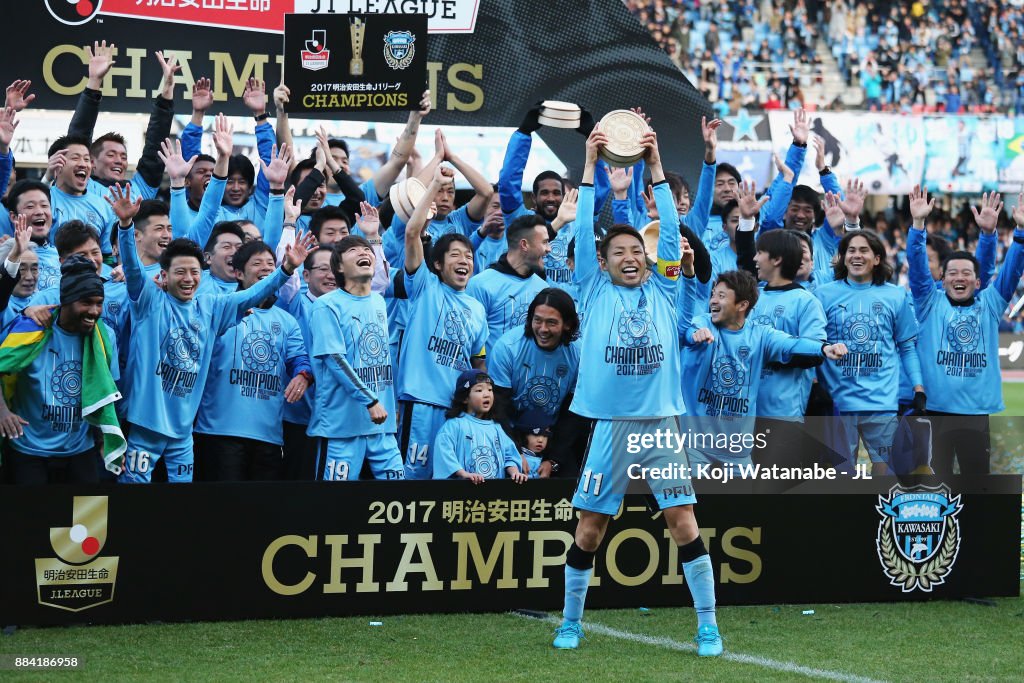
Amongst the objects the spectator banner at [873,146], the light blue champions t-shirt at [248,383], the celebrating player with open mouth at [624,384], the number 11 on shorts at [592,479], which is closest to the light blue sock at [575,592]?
the celebrating player with open mouth at [624,384]

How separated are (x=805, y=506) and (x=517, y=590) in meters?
1.72

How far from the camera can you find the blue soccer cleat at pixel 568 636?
638 cm

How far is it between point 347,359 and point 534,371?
1146 millimetres

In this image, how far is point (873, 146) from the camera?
91.5 ft

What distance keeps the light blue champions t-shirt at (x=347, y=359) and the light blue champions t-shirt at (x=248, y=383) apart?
0.22 metres

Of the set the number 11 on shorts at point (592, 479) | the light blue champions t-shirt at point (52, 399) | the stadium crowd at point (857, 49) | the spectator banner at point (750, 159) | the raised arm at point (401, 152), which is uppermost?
the stadium crowd at point (857, 49)

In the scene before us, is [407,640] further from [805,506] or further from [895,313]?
[895,313]

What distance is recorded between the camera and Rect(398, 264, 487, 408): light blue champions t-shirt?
802cm

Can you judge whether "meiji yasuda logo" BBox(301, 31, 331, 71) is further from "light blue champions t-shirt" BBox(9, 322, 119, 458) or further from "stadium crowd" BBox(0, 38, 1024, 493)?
"light blue champions t-shirt" BBox(9, 322, 119, 458)

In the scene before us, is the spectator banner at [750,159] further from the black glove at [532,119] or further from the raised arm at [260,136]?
the black glove at [532,119]

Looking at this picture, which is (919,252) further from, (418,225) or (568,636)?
(568,636)

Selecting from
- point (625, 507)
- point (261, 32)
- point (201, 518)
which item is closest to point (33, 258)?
point (201, 518)

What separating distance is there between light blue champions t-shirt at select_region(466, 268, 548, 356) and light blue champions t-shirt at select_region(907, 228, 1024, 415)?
8.89 ft

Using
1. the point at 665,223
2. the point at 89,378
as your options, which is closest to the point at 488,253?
the point at 665,223
